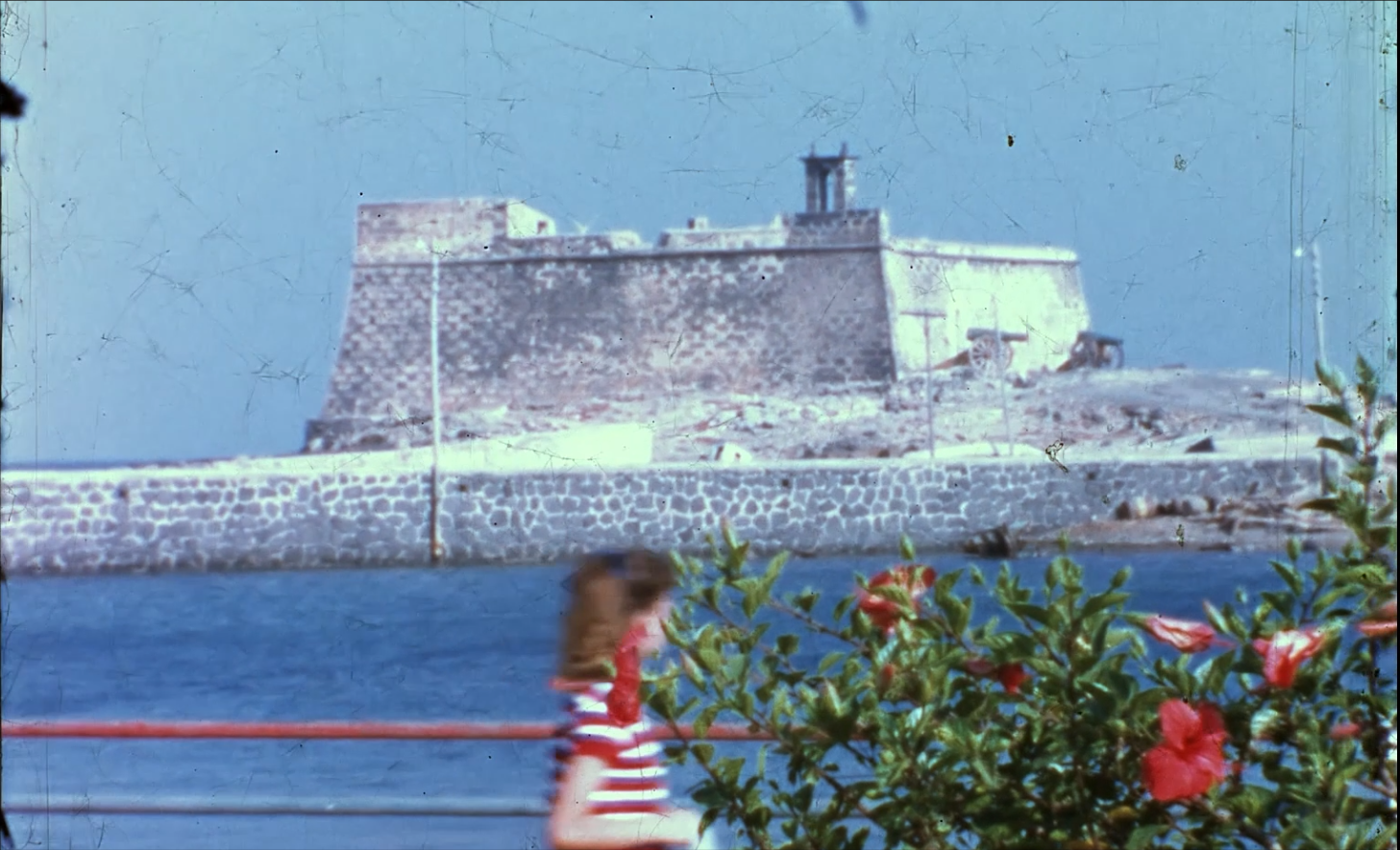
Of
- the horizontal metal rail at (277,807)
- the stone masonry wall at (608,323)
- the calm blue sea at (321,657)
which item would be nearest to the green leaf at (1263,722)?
the horizontal metal rail at (277,807)

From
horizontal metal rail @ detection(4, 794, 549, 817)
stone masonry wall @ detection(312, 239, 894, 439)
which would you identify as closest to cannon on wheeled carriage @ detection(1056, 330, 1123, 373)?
stone masonry wall @ detection(312, 239, 894, 439)

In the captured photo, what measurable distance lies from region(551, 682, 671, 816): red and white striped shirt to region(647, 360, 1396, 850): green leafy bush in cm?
18

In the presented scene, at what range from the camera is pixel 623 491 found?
10484 millimetres

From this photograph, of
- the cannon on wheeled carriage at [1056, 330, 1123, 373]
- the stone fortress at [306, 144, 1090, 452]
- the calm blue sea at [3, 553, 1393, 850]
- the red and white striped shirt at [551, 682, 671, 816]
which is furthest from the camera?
the stone fortress at [306, 144, 1090, 452]

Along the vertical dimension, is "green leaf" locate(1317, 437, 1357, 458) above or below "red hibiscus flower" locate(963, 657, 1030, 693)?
above

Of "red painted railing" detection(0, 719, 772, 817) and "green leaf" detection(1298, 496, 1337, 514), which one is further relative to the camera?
"red painted railing" detection(0, 719, 772, 817)

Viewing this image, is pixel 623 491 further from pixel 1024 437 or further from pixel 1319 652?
pixel 1319 652

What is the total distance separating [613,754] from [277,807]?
17.2 inches

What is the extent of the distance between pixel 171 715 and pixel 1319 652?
27.6 ft

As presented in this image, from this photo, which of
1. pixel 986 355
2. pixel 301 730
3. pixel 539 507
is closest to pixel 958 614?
pixel 301 730

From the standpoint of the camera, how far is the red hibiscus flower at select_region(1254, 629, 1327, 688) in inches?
28.5

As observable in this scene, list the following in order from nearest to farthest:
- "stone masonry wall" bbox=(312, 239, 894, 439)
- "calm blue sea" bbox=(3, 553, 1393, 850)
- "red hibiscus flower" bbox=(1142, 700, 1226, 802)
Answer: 1. "red hibiscus flower" bbox=(1142, 700, 1226, 802)
2. "calm blue sea" bbox=(3, 553, 1393, 850)
3. "stone masonry wall" bbox=(312, 239, 894, 439)

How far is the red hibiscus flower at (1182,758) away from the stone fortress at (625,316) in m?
10.5

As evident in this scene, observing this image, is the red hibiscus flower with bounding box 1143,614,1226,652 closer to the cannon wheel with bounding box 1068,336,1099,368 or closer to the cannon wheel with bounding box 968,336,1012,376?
the cannon wheel with bounding box 968,336,1012,376
